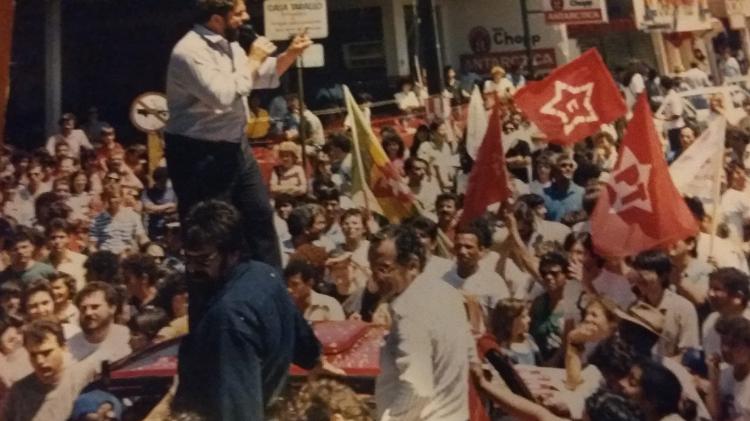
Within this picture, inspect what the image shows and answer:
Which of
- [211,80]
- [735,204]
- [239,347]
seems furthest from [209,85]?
[735,204]

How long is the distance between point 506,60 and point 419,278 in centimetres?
126

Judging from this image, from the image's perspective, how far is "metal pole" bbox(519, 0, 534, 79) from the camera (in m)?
3.28

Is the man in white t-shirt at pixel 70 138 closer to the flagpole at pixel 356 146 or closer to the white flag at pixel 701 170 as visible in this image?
the flagpole at pixel 356 146

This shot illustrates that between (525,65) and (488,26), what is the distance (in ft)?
0.52

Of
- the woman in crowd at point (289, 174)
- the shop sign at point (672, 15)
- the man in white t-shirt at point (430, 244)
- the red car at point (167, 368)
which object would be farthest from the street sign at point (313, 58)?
the shop sign at point (672, 15)

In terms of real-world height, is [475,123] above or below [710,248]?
above

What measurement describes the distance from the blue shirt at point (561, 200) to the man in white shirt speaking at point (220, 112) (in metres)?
1.02

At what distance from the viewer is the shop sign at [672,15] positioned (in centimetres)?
359

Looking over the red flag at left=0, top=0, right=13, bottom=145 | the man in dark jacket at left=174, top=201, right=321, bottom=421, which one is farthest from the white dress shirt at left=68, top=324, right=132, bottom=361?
the red flag at left=0, top=0, right=13, bottom=145

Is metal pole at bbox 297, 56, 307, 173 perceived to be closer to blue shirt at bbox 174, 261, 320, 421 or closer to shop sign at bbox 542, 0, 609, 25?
blue shirt at bbox 174, 261, 320, 421

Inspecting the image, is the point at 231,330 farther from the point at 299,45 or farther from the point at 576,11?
the point at 576,11

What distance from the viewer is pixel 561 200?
10.9ft

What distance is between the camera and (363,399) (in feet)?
7.75

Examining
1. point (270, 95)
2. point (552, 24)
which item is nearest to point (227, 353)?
point (270, 95)
